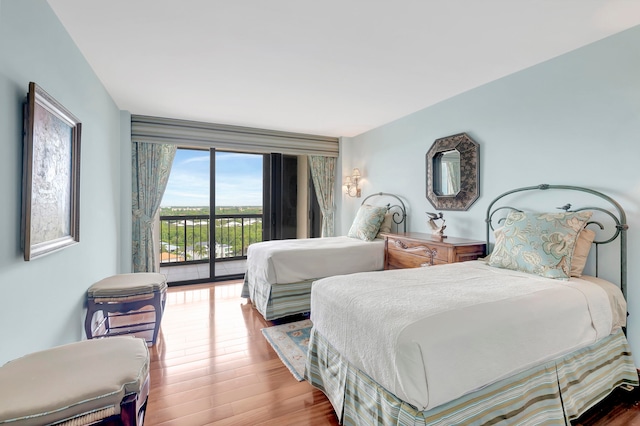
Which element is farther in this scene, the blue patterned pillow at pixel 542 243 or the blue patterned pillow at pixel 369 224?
the blue patterned pillow at pixel 369 224

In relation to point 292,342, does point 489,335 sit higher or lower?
higher

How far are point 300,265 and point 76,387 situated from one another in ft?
7.15

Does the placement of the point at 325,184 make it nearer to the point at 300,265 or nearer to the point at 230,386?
the point at 300,265

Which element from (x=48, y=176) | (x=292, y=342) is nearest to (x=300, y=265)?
(x=292, y=342)

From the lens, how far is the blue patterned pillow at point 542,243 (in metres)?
1.91

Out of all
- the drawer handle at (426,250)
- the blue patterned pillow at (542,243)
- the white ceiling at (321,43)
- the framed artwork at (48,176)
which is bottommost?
the drawer handle at (426,250)

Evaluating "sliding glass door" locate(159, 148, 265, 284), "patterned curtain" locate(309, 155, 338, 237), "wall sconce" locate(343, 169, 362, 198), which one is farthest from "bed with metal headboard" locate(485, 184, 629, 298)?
"sliding glass door" locate(159, 148, 265, 284)

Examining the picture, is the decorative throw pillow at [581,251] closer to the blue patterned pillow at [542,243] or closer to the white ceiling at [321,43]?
the blue patterned pillow at [542,243]

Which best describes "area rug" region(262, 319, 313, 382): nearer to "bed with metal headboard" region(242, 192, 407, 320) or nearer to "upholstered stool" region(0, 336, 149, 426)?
"bed with metal headboard" region(242, 192, 407, 320)

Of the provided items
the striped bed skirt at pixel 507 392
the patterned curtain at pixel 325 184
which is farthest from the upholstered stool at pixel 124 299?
the patterned curtain at pixel 325 184

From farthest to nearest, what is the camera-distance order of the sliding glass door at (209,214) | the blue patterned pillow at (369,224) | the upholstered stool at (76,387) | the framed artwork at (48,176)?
the sliding glass door at (209,214) → the blue patterned pillow at (369,224) → the framed artwork at (48,176) → the upholstered stool at (76,387)

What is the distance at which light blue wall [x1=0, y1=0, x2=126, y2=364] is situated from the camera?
1.33m

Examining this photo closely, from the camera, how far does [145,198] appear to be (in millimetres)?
4086

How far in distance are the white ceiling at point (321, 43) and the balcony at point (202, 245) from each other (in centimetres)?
221
